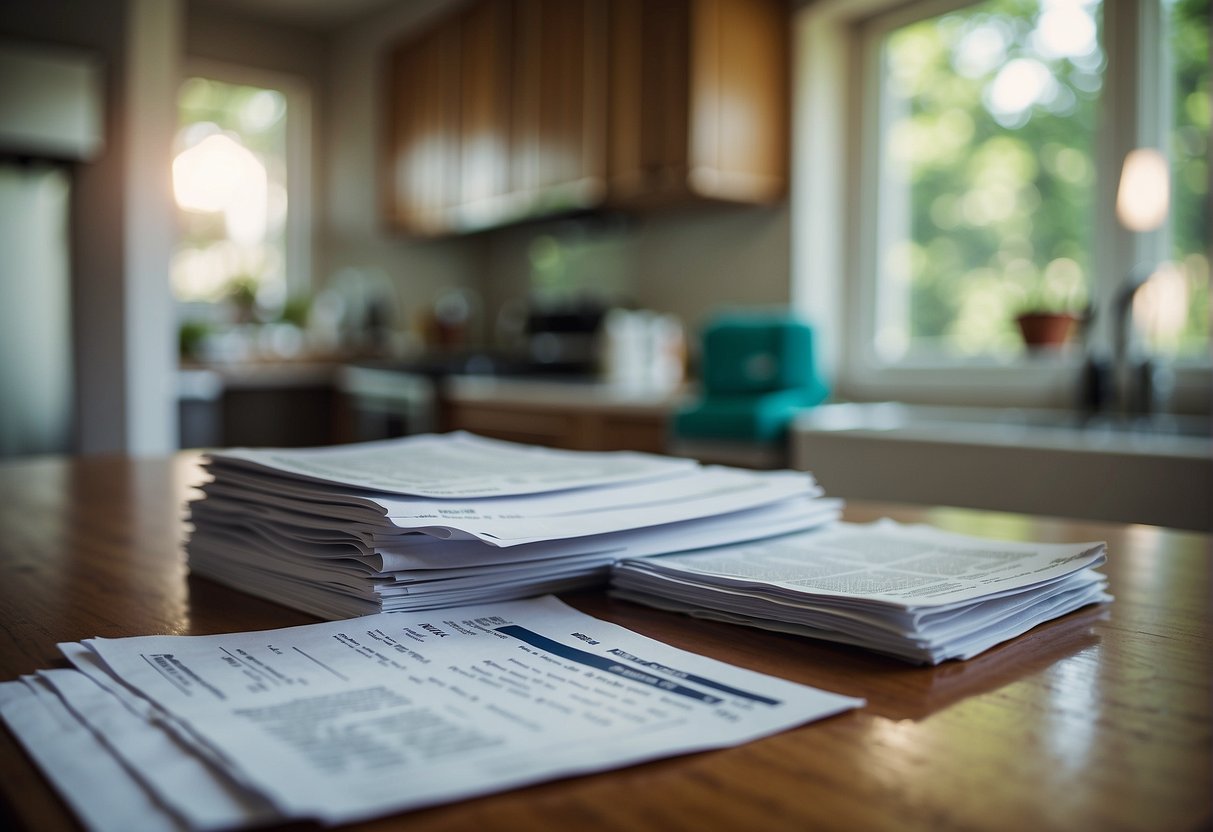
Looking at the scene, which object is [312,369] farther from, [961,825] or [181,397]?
[961,825]

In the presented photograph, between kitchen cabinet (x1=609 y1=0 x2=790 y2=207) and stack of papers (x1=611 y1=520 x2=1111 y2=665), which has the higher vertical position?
kitchen cabinet (x1=609 y1=0 x2=790 y2=207)

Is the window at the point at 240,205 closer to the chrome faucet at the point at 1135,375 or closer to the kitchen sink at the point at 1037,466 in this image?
the kitchen sink at the point at 1037,466

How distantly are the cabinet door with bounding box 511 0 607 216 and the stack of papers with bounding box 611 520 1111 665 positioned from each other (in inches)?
120

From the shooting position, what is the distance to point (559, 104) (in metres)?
3.73

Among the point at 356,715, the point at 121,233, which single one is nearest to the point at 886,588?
the point at 356,715

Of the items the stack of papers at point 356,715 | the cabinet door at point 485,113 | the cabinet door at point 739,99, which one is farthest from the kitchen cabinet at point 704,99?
the stack of papers at point 356,715

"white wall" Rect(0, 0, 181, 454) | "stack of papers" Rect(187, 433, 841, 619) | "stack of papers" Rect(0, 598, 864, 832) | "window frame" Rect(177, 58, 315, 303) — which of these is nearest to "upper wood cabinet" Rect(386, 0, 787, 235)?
"window frame" Rect(177, 58, 315, 303)

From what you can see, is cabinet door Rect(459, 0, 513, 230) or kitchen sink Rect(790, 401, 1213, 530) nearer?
kitchen sink Rect(790, 401, 1213, 530)

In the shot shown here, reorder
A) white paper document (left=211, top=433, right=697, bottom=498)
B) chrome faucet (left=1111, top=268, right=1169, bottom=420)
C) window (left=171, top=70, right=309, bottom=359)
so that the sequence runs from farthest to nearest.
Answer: window (left=171, top=70, right=309, bottom=359)
chrome faucet (left=1111, top=268, right=1169, bottom=420)
white paper document (left=211, top=433, right=697, bottom=498)

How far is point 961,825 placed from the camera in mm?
298

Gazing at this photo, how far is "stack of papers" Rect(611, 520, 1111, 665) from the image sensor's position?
18.6 inches

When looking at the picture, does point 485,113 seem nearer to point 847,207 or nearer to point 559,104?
point 559,104

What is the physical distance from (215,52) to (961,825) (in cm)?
563

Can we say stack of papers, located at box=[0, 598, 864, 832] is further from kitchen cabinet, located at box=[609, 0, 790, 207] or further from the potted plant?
A: kitchen cabinet, located at box=[609, 0, 790, 207]
